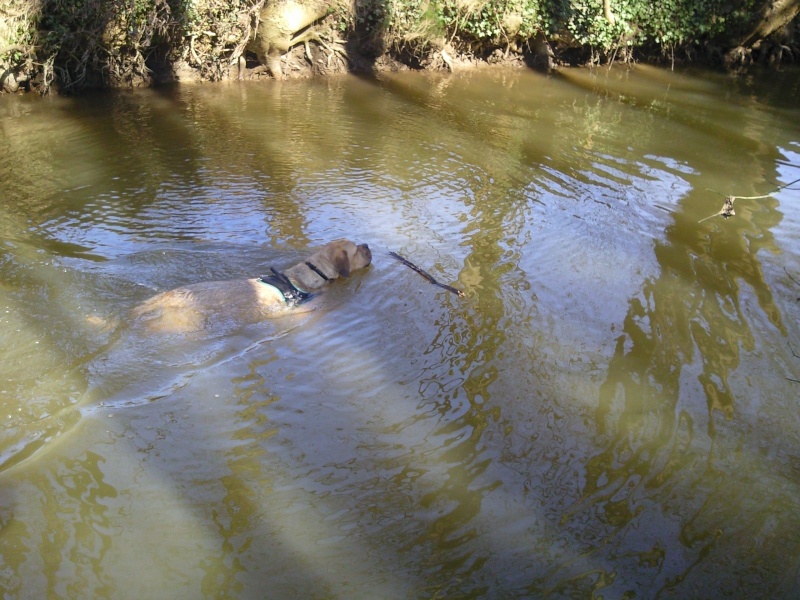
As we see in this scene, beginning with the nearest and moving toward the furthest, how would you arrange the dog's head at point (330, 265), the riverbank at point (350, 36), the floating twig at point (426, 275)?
the dog's head at point (330, 265) → the floating twig at point (426, 275) → the riverbank at point (350, 36)

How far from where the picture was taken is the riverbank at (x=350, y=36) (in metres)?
13.5

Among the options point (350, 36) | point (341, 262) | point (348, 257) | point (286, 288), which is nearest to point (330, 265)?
point (341, 262)

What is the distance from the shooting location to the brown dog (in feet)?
20.5

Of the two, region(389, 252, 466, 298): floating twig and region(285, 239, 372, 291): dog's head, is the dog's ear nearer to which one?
region(285, 239, 372, 291): dog's head

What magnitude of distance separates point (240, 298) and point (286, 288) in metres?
0.46

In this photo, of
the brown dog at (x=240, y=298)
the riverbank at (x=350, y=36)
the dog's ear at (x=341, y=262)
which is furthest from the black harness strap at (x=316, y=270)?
the riverbank at (x=350, y=36)

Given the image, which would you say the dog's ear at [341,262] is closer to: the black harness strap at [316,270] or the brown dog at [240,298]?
the brown dog at [240,298]

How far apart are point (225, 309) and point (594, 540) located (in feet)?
12.6

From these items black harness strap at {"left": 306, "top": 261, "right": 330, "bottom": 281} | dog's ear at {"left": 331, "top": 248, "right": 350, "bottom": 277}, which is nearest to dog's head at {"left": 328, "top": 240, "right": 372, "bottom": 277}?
dog's ear at {"left": 331, "top": 248, "right": 350, "bottom": 277}

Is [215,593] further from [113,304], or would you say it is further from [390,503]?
[113,304]

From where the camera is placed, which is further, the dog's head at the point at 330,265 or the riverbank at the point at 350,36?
the riverbank at the point at 350,36

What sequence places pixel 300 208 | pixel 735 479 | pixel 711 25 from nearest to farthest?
pixel 735 479
pixel 300 208
pixel 711 25

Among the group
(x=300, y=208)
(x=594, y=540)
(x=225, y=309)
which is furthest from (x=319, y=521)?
(x=300, y=208)

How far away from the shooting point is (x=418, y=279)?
7.45 metres
